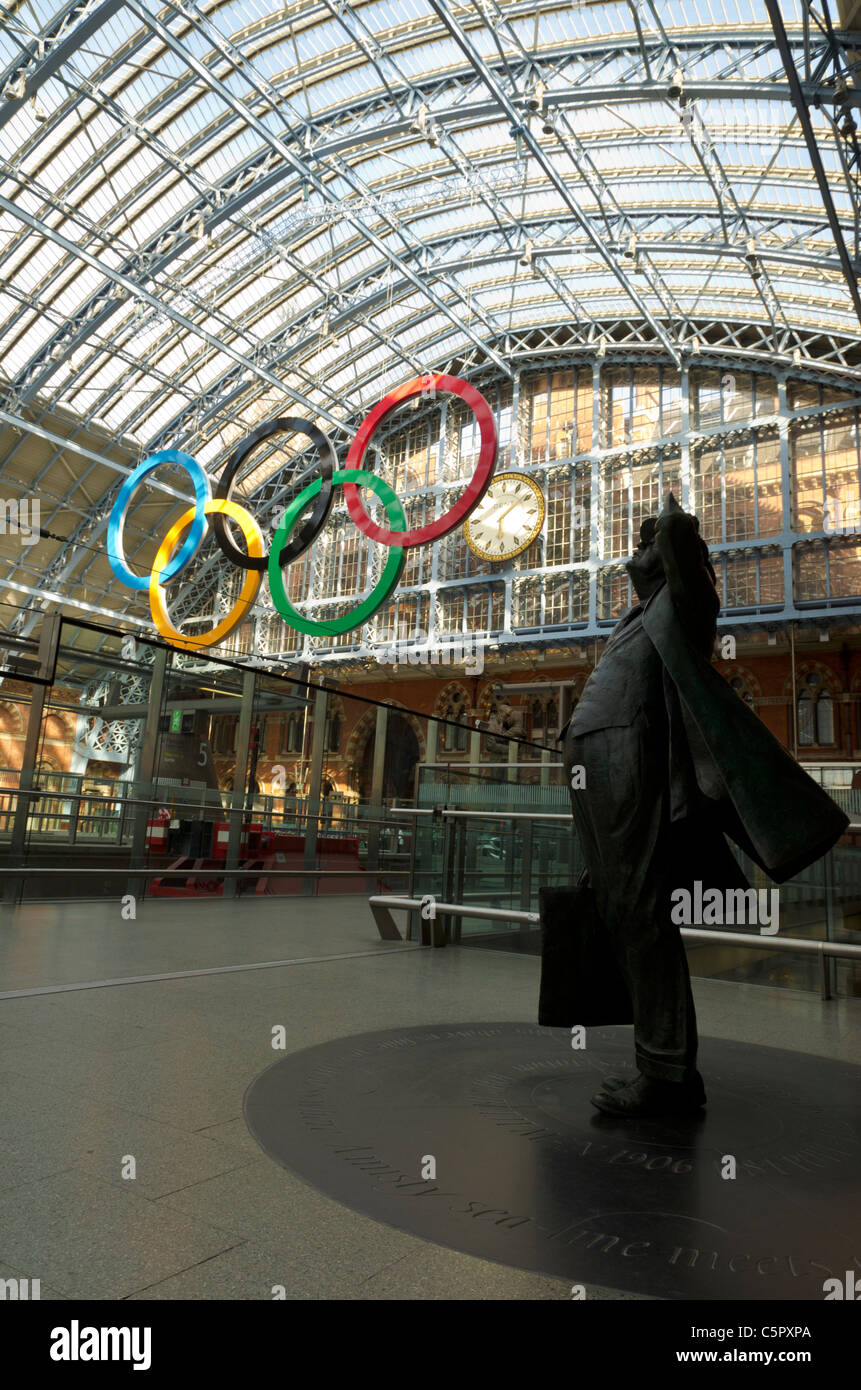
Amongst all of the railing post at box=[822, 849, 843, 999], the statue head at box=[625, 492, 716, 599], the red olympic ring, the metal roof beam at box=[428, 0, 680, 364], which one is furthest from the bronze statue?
the metal roof beam at box=[428, 0, 680, 364]

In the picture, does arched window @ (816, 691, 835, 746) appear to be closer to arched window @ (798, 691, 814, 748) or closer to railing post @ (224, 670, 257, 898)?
Answer: arched window @ (798, 691, 814, 748)

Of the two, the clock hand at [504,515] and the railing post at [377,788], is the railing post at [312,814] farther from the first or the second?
the clock hand at [504,515]

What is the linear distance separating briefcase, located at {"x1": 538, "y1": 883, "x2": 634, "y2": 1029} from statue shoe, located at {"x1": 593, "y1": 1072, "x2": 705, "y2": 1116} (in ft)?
0.76

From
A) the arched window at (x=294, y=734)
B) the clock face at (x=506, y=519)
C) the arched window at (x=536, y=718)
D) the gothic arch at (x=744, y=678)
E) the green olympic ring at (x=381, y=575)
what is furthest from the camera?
the arched window at (x=536, y=718)

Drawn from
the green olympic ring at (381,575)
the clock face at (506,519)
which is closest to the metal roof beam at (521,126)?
the clock face at (506,519)

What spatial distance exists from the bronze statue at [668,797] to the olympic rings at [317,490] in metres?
11.6

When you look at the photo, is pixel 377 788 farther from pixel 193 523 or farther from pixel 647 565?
pixel 647 565

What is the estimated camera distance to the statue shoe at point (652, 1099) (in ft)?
8.43

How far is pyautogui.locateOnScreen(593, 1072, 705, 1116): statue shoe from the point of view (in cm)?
257

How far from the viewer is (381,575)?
567 inches

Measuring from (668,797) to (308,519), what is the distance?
42.7 feet

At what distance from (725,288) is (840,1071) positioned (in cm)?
2405

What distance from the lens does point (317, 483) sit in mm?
14586
